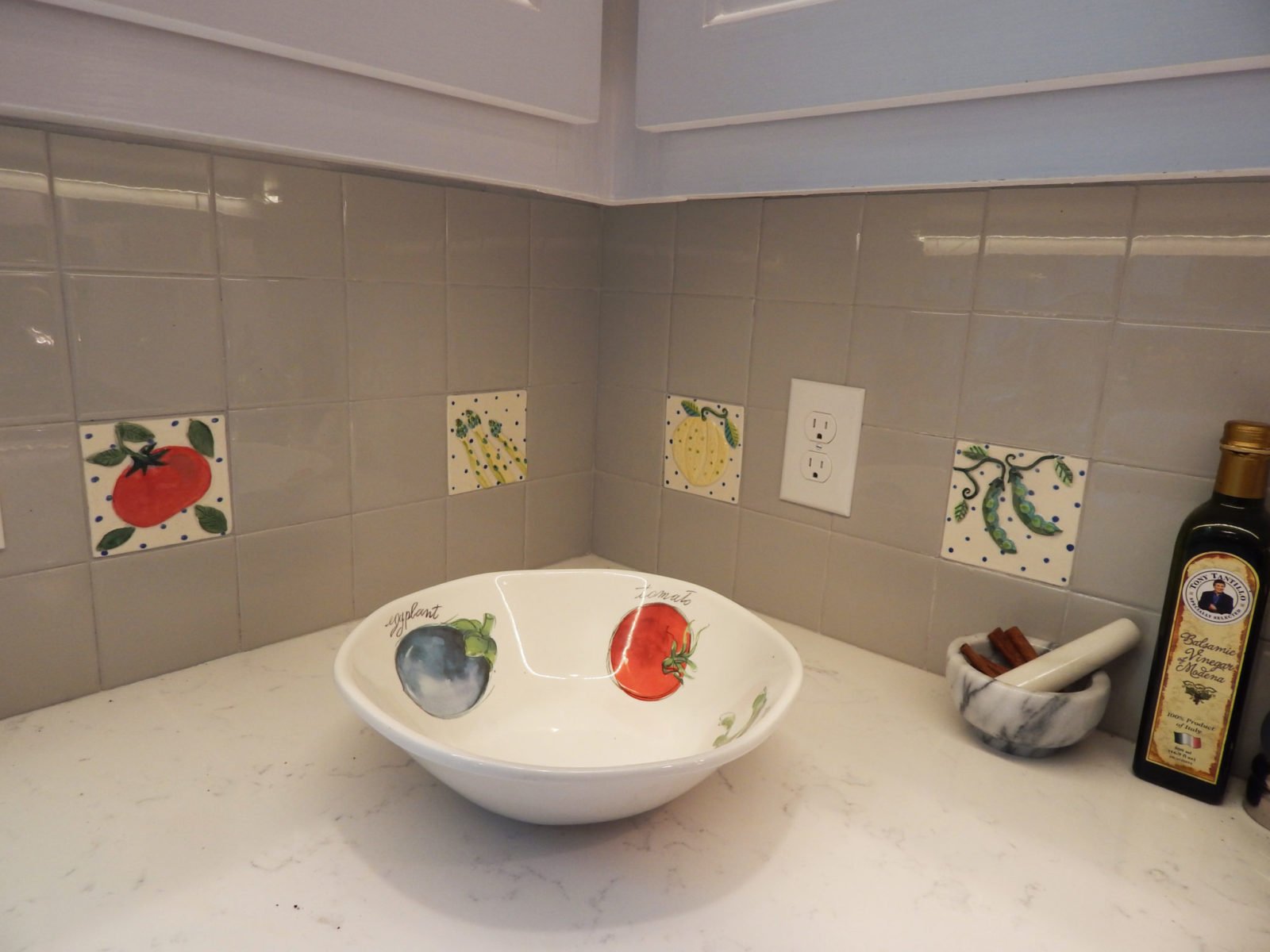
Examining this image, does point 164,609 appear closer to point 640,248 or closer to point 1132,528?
point 640,248

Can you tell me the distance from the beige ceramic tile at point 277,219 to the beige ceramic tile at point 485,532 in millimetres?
362

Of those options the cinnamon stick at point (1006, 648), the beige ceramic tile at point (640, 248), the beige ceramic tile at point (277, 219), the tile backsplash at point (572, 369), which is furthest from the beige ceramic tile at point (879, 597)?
the beige ceramic tile at point (277, 219)

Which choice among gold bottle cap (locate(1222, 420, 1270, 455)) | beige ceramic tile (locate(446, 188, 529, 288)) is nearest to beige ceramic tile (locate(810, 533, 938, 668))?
gold bottle cap (locate(1222, 420, 1270, 455))

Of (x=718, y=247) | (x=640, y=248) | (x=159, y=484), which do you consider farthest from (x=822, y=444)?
(x=159, y=484)

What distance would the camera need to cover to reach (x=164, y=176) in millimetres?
824

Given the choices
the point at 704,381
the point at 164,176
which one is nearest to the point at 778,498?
the point at 704,381

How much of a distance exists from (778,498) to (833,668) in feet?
0.78

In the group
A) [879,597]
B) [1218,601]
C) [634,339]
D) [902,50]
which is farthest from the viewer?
[634,339]

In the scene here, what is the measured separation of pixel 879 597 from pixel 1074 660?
264mm

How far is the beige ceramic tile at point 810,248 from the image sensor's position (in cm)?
100

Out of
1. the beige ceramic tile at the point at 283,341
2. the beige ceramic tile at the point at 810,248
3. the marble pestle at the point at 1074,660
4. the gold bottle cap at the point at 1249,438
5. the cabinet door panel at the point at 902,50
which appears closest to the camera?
the cabinet door panel at the point at 902,50

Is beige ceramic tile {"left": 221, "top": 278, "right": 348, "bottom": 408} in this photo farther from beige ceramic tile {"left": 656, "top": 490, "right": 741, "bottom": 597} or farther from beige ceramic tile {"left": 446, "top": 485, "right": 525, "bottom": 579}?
beige ceramic tile {"left": 656, "top": 490, "right": 741, "bottom": 597}

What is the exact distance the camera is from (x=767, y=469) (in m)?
A: 1.12

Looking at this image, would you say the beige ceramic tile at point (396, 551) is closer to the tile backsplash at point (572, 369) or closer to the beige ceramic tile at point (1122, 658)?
the tile backsplash at point (572, 369)
